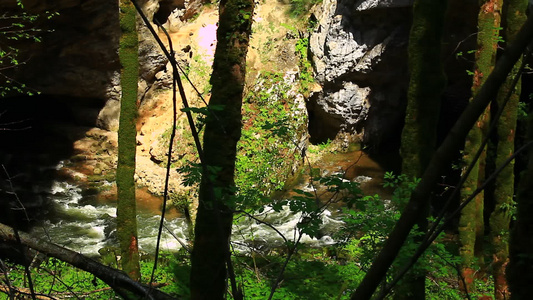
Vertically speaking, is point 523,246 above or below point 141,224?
above

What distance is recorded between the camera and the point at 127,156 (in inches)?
231

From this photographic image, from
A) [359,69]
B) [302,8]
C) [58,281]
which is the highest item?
[302,8]

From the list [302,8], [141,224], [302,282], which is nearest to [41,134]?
[141,224]

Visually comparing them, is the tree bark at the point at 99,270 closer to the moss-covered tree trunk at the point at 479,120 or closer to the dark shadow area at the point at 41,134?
the moss-covered tree trunk at the point at 479,120

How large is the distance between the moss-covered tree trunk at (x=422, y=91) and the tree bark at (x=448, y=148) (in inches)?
94.0

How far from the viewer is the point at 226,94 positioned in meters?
3.06

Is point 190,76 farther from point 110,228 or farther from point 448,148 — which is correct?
point 448,148

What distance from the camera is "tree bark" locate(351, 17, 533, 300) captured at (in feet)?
3.05

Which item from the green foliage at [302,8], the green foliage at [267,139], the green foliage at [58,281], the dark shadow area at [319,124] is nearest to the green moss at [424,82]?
the green foliage at [58,281]

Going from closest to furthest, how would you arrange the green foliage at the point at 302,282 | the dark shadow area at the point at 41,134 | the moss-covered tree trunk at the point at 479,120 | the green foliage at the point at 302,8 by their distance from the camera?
the green foliage at the point at 302,282, the moss-covered tree trunk at the point at 479,120, the dark shadow area at the point at 41,134, the green foliage at the point at 302,8

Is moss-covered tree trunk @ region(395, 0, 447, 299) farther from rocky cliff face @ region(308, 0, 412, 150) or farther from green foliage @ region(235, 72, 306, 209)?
rocky cliff face @ region(308, 0, 412, 150)

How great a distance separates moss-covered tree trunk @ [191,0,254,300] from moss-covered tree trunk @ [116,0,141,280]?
124 inches

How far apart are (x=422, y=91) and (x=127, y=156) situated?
13.0 feet

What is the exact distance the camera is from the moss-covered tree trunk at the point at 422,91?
3.39 meters
